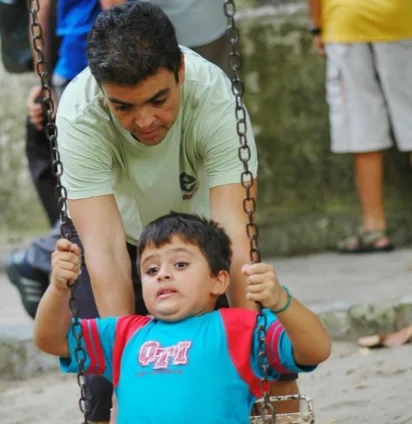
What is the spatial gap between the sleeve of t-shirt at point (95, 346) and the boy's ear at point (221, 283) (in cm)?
29

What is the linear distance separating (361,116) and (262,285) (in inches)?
145

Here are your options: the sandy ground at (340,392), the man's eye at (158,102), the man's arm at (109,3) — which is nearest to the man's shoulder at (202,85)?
the man's eye at (158,102)

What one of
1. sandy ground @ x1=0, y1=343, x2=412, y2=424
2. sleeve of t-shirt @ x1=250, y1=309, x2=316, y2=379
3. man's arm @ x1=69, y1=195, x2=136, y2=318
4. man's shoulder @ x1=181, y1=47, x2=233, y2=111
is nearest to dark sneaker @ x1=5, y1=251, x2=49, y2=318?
sandy ground @ x1=0, y1=343, x2=412, y2=424

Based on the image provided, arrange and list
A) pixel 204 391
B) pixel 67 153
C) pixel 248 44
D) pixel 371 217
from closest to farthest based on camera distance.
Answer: pixel 204 391 → pixel 67 153 → pixel 371 217 → pixel 248 44

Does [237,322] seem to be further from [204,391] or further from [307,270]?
[307,270]

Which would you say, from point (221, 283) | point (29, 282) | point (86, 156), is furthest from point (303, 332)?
point (29, 282)

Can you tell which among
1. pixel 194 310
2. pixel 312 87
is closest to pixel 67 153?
pixel 194 310

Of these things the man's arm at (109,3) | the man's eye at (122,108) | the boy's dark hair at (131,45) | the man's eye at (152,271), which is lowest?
the man's eye at (152,271)

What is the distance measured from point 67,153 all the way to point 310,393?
1.65 m

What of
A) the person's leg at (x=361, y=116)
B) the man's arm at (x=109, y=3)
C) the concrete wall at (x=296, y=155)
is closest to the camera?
the man's arm at (x=109, y=3)

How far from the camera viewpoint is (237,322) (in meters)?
3.45

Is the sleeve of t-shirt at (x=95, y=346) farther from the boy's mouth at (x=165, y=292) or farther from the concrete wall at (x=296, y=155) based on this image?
the concrete wall at (x=296, y=155)

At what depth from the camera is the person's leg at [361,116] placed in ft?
21.6

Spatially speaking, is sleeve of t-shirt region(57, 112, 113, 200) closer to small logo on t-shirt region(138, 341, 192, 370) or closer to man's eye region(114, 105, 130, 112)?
man's eye region(114, 105, 130, 112)
